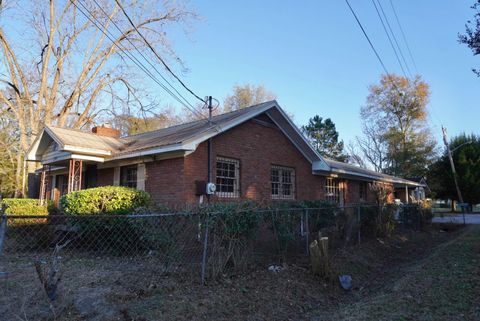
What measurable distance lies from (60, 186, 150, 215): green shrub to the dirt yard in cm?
158

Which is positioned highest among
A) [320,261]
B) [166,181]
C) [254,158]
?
[254,158]

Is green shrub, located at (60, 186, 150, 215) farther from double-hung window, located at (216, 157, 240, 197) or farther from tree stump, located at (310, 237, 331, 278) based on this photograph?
tree stump, located at (310, 237, 331, 278)

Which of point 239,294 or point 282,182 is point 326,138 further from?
point 239,294

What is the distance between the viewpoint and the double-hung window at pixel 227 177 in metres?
11.8

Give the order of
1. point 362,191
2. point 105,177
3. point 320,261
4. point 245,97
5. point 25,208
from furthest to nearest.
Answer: point 245,97
point 362,191
point 105,177
point 25,208
point 320,261

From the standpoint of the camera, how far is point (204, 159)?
11094 mm

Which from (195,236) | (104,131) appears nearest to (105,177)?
(104,131)

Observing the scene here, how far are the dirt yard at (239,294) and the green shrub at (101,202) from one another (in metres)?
1.58

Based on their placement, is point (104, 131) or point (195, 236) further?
point (104, 131)

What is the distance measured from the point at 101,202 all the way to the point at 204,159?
10.5 feet

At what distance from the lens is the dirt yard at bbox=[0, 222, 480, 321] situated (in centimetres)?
496

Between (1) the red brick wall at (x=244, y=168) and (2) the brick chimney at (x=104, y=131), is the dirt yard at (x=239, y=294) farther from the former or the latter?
(2) the brick chimney at (x=104, y=131)

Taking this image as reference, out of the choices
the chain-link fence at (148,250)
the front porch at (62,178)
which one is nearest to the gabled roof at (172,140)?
the front porch at (62,178)

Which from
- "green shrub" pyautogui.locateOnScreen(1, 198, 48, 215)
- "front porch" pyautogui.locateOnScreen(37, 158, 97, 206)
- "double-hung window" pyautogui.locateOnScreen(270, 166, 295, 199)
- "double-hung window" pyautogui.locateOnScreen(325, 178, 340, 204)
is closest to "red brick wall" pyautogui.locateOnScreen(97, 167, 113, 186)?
"front porch" pyautogui.locateOnScreen(37, 158, 97, 206)
